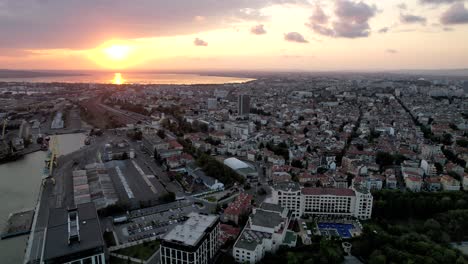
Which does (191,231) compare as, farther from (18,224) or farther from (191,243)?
(18,224)

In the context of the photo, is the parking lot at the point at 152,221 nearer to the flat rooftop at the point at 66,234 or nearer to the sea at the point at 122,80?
the flat rooftop at the point at 66,234

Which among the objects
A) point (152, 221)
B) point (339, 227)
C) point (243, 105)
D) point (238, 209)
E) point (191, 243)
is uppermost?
point (243, 105)

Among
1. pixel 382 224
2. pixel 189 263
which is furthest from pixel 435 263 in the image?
pixel 189 263

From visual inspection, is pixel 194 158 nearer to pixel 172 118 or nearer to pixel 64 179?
pixel 64 179

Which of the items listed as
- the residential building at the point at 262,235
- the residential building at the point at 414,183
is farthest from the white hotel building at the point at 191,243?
the residential building at the point at 414,183

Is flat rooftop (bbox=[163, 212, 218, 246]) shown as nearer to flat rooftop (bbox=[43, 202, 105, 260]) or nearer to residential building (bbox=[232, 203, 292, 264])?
residential building (bbox=[232, 203, 292, 264])

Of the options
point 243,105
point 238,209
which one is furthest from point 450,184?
point 243,105
